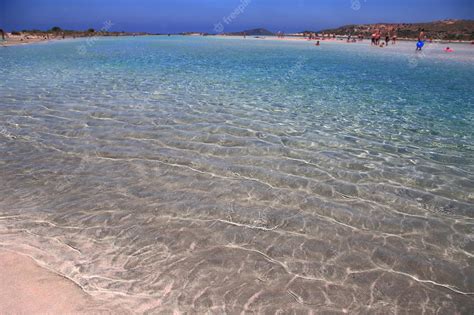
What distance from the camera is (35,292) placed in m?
4.31

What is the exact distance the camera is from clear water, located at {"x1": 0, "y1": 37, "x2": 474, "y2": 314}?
184 inches

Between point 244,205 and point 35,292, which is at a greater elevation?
point 244,205

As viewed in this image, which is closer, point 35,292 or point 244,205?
point 35,292

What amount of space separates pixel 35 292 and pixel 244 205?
3.81m

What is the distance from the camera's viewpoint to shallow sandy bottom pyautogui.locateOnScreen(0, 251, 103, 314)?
4.06 meters

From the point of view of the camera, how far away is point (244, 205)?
679 centimetres

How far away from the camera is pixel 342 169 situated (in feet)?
27.7

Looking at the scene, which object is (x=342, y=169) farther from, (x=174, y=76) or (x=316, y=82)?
(x=174, y=76)

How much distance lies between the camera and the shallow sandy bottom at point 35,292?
4062 millimetres

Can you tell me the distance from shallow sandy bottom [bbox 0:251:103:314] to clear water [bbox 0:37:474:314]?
0.57 feet

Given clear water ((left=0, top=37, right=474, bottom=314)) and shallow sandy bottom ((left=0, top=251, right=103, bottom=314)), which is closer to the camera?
shallow sandy bottom ((left=0, top=251, right=103, bottom=314))

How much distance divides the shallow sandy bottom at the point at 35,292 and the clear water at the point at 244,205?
173 mm

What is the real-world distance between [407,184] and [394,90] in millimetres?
14742

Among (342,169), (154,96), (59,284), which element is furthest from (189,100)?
(59,284)
